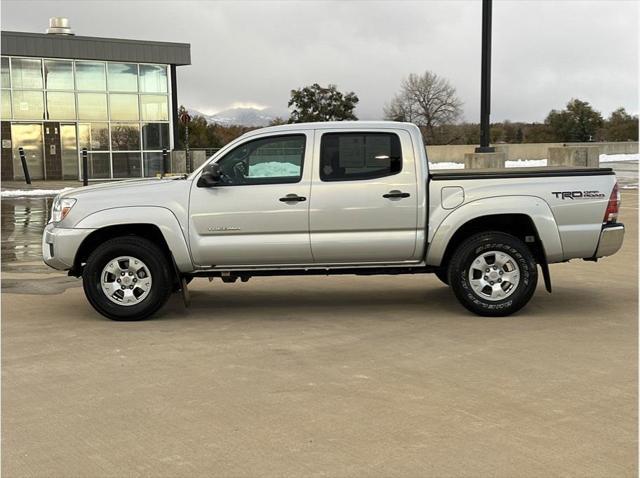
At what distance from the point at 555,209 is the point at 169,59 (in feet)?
97.1

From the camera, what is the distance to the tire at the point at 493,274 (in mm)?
7824

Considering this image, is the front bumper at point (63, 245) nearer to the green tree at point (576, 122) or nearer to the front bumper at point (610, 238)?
the front bumper at point (610, 238)

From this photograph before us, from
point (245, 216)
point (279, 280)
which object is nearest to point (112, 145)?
point (279, 280)

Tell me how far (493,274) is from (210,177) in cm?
291

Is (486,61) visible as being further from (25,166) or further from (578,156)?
(25,166)

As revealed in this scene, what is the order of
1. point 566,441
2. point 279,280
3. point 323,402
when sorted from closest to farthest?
point 566,441
point 323,402
point 279,280

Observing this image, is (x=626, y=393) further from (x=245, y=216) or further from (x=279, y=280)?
(x=279, y=280)

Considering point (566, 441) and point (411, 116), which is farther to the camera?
point (411, 116)

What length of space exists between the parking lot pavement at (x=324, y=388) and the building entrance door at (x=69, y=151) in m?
26.3

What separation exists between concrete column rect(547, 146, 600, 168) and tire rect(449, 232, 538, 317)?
13485 mm

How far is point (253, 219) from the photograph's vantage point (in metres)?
7.84

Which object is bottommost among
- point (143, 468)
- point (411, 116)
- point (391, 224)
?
point (143, 468)

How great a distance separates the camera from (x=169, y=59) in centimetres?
3509

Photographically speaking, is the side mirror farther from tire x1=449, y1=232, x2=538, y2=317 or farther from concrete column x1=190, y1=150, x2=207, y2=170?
concrete column x1=190, y1=150, x2=207, y2=170
